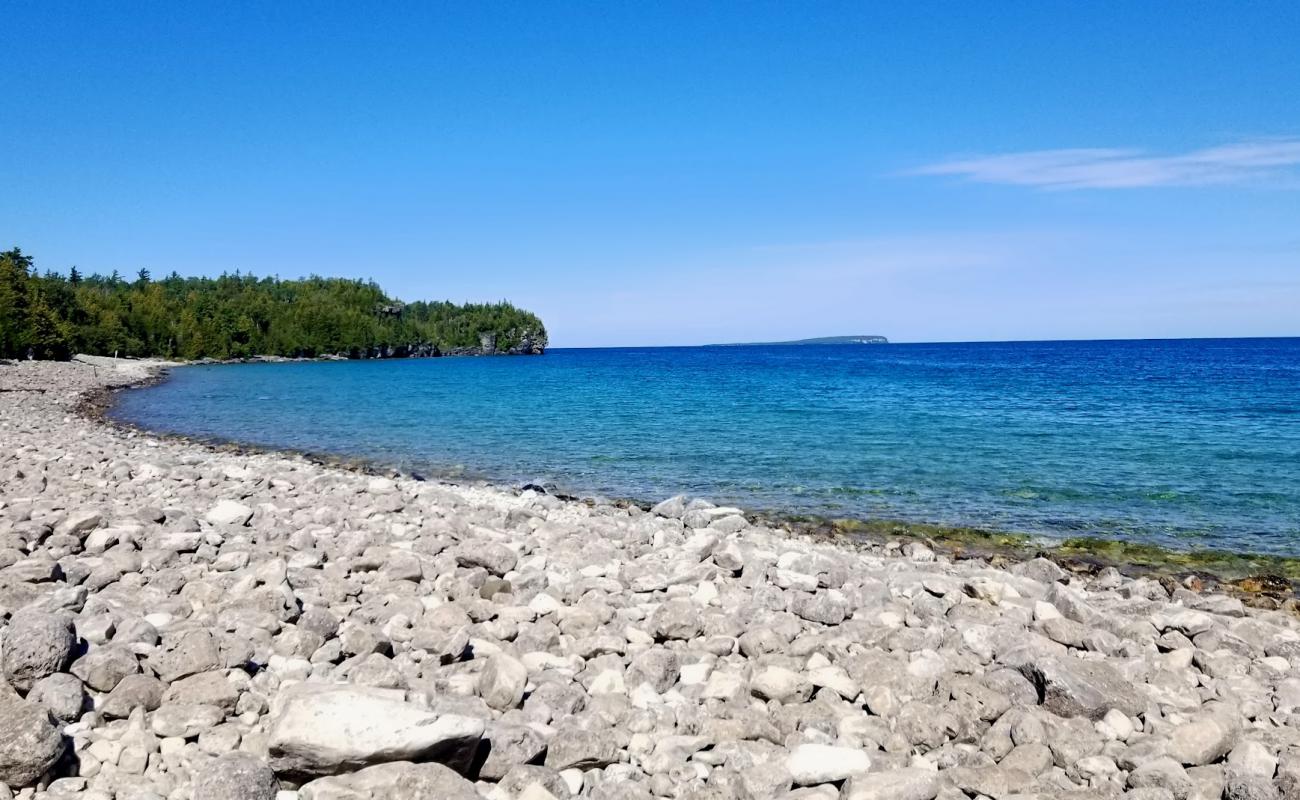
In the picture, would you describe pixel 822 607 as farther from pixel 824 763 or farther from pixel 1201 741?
pixel 1201 741

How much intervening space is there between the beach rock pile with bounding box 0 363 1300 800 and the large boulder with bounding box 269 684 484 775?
0.6 inches

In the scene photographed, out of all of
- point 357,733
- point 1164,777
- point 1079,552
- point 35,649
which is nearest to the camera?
point 357,733

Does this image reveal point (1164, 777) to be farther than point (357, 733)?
Yes

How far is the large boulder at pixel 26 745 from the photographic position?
3.96 meters

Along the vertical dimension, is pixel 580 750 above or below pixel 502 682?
below

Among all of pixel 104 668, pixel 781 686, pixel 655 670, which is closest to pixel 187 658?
pixel 104 668

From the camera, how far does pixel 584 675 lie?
5980 mm

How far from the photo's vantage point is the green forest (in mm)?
82062

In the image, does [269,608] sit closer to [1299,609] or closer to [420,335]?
[1299,609]

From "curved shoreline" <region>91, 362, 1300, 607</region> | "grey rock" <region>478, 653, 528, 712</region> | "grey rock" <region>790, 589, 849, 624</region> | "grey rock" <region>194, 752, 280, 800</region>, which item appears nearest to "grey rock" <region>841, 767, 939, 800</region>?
"grey rock" <region>478, 653, 528, 712</region>

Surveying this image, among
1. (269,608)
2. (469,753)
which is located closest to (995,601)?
(469,753)

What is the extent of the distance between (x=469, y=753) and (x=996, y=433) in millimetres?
28286

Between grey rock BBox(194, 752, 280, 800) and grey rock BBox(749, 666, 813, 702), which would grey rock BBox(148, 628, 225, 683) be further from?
grey rock BBox(749, 666, 813, 702)

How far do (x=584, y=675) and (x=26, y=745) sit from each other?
10.9 ft
